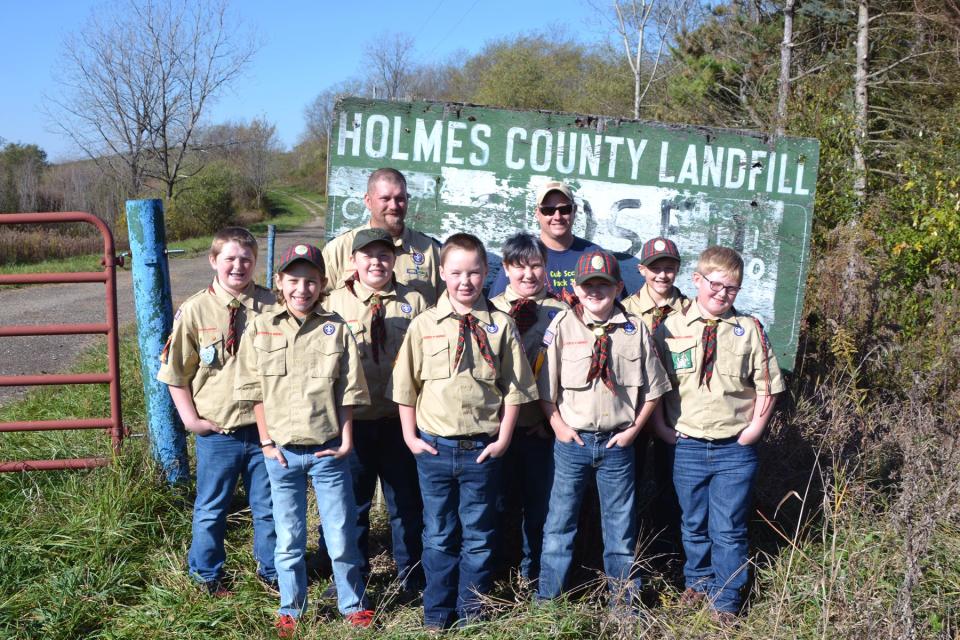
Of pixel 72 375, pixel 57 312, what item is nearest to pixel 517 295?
pixel 72 375

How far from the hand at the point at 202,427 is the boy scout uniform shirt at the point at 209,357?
0.8 inches

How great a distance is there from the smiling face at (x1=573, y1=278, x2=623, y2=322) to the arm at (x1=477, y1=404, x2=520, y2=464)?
0.51m

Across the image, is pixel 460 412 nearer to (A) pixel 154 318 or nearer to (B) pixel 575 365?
(B) pixel 575 365

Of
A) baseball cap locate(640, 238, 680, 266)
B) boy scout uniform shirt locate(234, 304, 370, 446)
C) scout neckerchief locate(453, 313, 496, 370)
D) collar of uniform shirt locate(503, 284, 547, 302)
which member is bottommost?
boy scout uniform shirt locate(234, 304, 370, 446)

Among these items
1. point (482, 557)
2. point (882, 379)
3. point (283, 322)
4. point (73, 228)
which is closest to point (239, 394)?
point (283, 322)

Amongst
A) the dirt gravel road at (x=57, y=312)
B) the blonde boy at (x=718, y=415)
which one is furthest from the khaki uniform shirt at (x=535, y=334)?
the dirt gravel road at (x=57, y=312)

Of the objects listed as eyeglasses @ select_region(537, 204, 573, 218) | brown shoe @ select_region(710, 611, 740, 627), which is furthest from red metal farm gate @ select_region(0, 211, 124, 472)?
brown shoe @ select_region(710, 611, 740, 627)

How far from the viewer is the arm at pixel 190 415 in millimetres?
3152

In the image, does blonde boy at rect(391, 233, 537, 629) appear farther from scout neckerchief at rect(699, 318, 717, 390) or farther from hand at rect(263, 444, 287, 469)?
scout neckerchief at rect(699, 318, 717, 390)

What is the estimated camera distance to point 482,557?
9.95ft

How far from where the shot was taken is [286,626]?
299cm

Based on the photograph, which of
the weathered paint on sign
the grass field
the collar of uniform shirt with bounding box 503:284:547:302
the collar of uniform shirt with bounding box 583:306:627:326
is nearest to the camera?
the grass field

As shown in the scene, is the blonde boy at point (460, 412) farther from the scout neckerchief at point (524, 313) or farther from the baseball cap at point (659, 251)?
the baseball cap at point (659, 251)

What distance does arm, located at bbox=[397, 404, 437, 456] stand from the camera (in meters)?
2.97
